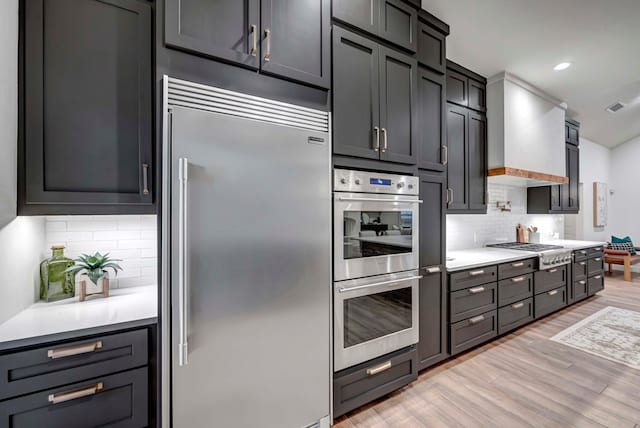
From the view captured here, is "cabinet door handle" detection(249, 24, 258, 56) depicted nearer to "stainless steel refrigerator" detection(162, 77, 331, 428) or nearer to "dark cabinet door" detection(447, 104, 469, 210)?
"stainless steel refrigerator" detection(162, 77, 331, 428)

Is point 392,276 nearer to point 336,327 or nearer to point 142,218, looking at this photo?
point 336,327

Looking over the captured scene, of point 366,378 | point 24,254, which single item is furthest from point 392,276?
point 24,254

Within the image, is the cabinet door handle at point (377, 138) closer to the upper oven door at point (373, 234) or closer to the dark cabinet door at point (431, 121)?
the upper oven door at point (373, 234)

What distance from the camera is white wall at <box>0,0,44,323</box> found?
3.83 ft

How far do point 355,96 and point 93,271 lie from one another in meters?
1.94

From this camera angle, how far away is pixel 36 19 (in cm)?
128

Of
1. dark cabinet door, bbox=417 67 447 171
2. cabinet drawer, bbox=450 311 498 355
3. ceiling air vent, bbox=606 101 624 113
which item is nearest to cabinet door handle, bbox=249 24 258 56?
dark cabinet door, bbox=417 67 447 171

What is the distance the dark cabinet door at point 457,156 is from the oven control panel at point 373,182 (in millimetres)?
1128

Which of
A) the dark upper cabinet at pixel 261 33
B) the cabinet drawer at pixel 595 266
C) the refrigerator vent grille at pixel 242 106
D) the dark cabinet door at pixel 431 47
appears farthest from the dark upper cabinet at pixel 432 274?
the cabinet drawer at pixel 595 266

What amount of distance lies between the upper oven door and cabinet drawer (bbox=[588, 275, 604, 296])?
4.35m

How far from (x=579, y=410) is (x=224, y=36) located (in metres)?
3.34

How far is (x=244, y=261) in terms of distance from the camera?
1.37 m

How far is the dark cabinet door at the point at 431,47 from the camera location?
2301 mm

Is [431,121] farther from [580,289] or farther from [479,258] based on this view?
[580,289]
